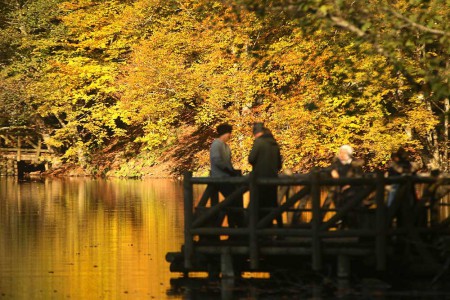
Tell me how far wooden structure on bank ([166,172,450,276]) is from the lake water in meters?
0.32

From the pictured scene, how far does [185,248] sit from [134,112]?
40208 mm

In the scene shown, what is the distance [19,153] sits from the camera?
6681 centimetres

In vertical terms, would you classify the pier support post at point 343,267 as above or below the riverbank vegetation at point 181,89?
below

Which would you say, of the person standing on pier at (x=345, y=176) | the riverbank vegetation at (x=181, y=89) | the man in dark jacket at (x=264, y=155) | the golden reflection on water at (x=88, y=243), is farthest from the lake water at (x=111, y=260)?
the riverbank vegetation at (x=181, y=89)

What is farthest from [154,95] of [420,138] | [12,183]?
[420,138]

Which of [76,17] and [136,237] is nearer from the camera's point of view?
[136,237]

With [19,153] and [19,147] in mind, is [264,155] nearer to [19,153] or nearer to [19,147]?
[19,153]

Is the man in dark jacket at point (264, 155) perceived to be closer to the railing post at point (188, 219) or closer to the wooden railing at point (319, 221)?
the wooden railing at point (319, 221)

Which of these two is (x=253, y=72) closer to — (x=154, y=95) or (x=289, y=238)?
(x=154, y=95)

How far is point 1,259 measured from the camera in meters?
21.3

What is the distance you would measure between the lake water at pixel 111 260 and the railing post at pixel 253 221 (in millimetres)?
358

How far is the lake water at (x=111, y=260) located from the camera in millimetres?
16266

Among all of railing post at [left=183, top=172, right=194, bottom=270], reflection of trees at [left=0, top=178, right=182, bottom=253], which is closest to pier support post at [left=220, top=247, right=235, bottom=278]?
railing post at [left=183, top=172, right=194, bottom=270]

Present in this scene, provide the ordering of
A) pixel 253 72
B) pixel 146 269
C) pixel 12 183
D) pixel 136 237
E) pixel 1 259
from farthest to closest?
pixel 12 183
pixel 253 72
pixel 136 237
pixel 1 259
pixel 146 269
